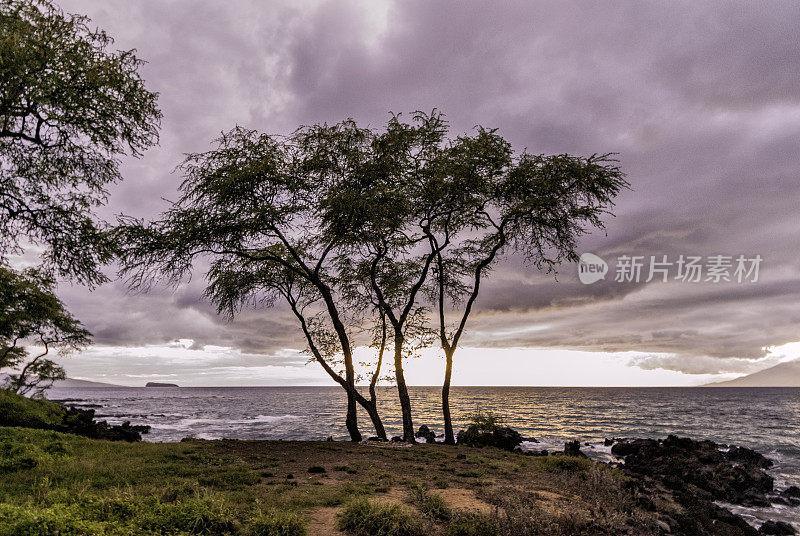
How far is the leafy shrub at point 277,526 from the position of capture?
6059 millimetres

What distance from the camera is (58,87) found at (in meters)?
10.5

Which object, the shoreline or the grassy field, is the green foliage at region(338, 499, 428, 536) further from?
the shoreline

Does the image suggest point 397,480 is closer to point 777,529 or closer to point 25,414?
point 777,529

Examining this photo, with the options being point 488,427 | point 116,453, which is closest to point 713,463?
point 488,427

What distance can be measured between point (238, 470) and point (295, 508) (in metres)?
4.02

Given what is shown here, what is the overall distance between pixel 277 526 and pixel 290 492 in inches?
106

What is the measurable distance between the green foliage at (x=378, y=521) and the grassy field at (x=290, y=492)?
0.06 feet

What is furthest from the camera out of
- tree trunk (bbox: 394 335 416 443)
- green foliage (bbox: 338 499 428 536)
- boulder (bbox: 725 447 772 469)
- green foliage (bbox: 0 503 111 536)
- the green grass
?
boulder (bbox: 725 447 772 469)

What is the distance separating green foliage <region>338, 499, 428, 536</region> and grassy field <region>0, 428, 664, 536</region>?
17mm

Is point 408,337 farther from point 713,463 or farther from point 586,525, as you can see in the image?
point 713,463

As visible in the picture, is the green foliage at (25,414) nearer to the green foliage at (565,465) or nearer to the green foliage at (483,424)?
the green foliage at (483,424)

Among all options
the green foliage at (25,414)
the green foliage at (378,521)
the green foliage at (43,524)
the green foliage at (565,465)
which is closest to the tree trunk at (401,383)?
the green foliage at (565,465)

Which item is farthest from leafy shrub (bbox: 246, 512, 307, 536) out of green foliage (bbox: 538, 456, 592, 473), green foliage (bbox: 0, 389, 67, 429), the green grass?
green foliage (bbox: 0, 389, 67, 429)

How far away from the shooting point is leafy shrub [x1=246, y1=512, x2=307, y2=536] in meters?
6.06
